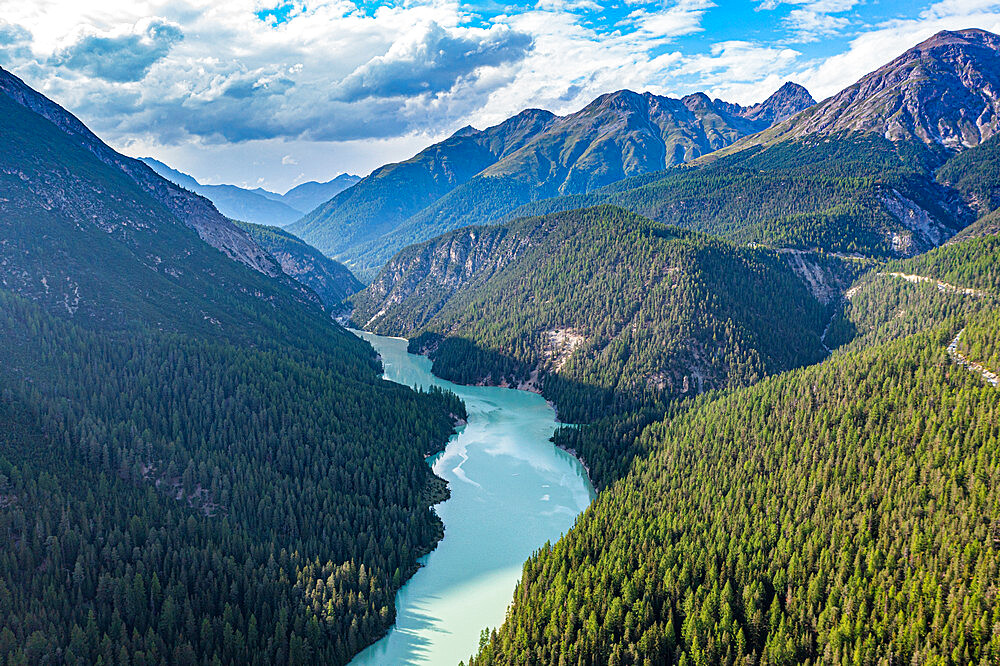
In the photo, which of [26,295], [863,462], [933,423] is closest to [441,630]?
[863,462]

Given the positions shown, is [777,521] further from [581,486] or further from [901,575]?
[581,486]

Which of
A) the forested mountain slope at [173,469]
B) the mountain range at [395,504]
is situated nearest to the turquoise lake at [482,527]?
the mountain range at [395,504]

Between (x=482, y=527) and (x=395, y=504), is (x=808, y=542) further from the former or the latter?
(x=395, y=504)

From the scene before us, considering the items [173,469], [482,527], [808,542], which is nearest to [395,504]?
[482,527]

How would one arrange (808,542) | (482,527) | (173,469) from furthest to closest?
(482,527) → (173,469) → (808,542)

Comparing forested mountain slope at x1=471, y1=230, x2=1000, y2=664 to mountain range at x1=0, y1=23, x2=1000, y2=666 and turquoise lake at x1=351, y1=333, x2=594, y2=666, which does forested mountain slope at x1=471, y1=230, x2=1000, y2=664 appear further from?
turquoise lake at x1=351, y1=333, x2=594, y2=666

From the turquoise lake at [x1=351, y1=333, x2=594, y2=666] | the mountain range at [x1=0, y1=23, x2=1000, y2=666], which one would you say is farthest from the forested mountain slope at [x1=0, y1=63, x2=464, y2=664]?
the turquoise lake at [x1=351, y1=333, x2=594, y2=666]

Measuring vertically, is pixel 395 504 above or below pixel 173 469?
below
